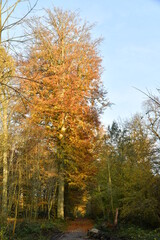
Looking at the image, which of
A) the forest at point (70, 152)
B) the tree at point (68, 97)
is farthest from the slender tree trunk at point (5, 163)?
the tree at point (68, 97)

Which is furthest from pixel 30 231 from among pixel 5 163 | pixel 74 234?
pixel 5 163

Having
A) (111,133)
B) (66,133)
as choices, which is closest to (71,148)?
(66,133)

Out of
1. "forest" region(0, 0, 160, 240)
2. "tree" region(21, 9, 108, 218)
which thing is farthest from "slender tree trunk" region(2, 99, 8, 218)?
"tree" region(21, 9, 108, 218)

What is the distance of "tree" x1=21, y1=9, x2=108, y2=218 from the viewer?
14281mm

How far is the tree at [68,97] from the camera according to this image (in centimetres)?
1428

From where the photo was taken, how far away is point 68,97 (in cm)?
1420

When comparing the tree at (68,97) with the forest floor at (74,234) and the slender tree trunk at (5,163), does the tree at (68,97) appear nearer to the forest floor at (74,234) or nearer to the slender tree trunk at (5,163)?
the forest floor at (74,234)

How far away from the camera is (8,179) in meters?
9.06

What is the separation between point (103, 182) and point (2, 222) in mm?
8971

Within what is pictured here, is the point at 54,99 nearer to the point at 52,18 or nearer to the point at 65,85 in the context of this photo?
the point at 65,85

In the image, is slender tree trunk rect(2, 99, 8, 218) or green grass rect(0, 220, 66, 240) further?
green grass rect(0, 220, 66, 240)

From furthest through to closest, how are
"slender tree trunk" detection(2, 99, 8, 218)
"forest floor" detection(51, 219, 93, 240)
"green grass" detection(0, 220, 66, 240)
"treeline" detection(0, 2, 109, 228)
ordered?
1. "treeline" detection(0, 2, 109, 228)
2. "forest floor" detection(51, 219, 93, 240)
3. "green grass" detection(0, 220, 66, 240)
4. "slender tree trunk" detection(2, 99, 8, 218)

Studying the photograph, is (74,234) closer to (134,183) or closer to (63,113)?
(134,183)

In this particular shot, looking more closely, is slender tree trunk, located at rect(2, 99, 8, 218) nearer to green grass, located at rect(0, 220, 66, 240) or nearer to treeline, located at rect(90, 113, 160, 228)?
green grass, located at rect(0, 220, 66, 240)
